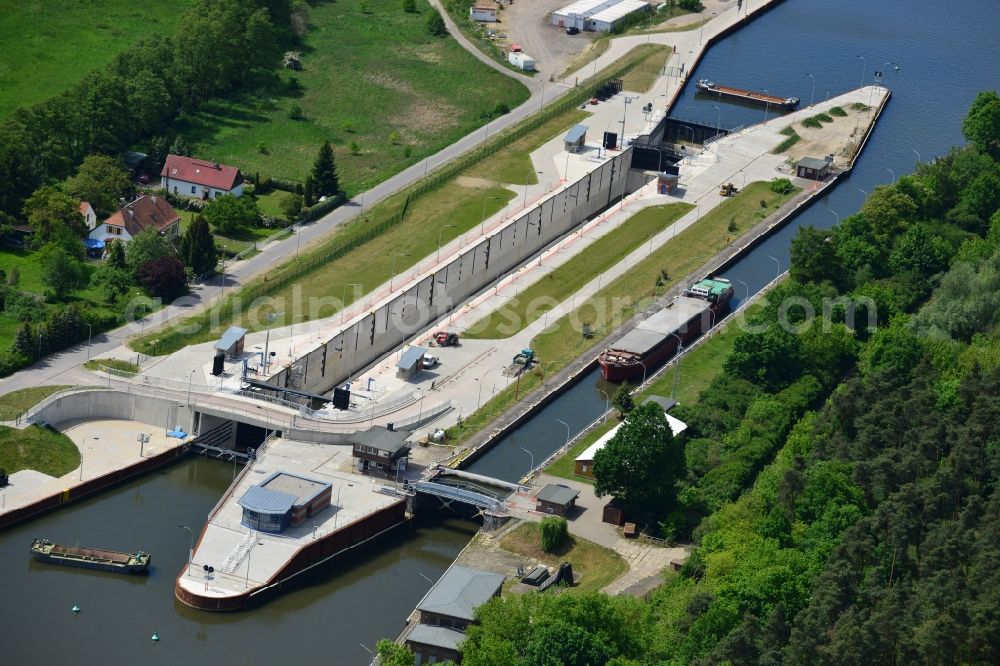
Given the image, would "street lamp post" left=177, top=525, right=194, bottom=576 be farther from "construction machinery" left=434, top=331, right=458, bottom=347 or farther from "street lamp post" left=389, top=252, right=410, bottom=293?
"street lamp post" left=389, top=252, right=410, bottom=293

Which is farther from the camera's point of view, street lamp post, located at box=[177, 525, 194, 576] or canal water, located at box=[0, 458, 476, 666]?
street lamp post, located at box=[177, 525, 194, 576]

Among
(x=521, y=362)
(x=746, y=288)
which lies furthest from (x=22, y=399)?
(x=746, y=288)

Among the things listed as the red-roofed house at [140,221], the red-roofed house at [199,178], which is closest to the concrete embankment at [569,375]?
the red-roofed house at [140,221]

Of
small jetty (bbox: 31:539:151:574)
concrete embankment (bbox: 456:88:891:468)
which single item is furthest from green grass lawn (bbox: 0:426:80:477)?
concrete embankment (bbox: 456:88:891:468)

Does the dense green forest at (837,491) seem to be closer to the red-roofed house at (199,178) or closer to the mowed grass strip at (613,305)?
the mowed grass strip at (613,305)

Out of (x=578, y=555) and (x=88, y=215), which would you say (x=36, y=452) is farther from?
(x=88, y=215)

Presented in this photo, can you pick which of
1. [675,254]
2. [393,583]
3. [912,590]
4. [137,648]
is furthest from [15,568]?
[675,254]

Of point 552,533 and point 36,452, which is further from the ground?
point 552,533
